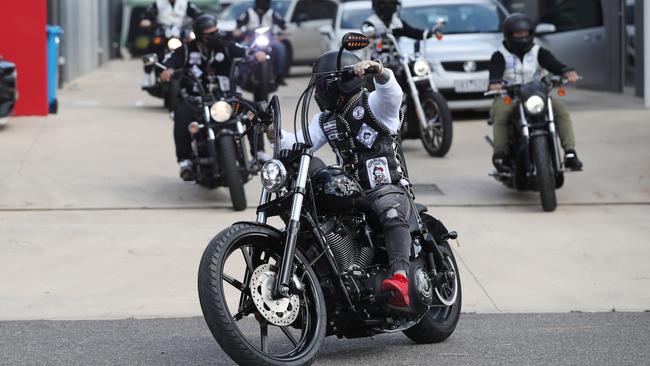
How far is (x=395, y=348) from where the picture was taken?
22.9 ft

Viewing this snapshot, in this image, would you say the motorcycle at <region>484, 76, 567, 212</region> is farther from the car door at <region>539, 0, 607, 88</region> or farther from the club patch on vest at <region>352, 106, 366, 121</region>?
the car door at <region>539, 0, 607, 88</region>

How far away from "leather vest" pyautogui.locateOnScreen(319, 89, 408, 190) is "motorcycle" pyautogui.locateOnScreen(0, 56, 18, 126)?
28.8 ft


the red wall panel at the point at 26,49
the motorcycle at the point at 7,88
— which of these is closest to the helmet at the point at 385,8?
the motorcycle at the point at 7,88

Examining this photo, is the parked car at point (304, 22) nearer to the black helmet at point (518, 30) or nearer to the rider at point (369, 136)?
the black helmet at point (518, 30)

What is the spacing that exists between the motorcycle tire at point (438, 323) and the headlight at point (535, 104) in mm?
4283

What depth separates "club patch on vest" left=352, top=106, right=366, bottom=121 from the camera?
6.75 meters

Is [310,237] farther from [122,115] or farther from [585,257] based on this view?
[122,115]

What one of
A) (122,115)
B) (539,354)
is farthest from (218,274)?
(122,115)

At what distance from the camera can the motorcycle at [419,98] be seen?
14031 mm

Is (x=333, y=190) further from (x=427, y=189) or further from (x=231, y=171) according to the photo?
(x=427, y=189)

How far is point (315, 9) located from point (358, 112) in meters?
21.0

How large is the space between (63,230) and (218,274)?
204 inches

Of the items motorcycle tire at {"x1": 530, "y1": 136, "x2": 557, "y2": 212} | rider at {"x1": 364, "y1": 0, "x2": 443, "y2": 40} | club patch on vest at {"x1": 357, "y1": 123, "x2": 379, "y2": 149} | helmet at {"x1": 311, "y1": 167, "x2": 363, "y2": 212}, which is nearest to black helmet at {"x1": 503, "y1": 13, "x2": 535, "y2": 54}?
motorcycle tire at {"x1": 530, "y1": 136, "x2": 557, "y2": 212}

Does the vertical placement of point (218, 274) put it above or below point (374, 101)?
below
